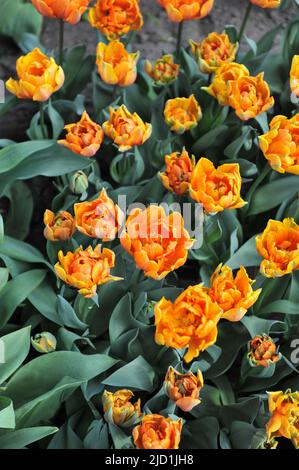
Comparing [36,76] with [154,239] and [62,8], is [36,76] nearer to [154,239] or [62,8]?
[62,8]

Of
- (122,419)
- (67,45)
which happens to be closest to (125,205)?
(122,419)

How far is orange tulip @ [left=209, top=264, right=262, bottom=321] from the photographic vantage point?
3.67 ft

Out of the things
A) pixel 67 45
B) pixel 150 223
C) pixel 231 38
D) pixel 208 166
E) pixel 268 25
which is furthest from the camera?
pixel 268 25

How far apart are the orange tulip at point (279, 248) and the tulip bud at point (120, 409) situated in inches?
12.8

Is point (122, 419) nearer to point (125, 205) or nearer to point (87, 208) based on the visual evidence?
point (87, 208)

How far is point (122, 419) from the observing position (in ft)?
3.87

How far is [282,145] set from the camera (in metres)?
1.25

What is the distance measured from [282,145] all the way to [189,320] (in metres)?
0.39

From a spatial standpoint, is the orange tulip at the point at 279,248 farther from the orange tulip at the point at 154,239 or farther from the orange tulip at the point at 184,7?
the orange tulip at the point at 184,7

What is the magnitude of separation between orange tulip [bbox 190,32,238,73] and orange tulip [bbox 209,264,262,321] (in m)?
0.60

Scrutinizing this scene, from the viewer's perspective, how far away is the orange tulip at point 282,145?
4.08 feet

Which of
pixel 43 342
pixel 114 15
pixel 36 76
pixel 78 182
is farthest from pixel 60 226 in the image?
pixel 114 15
